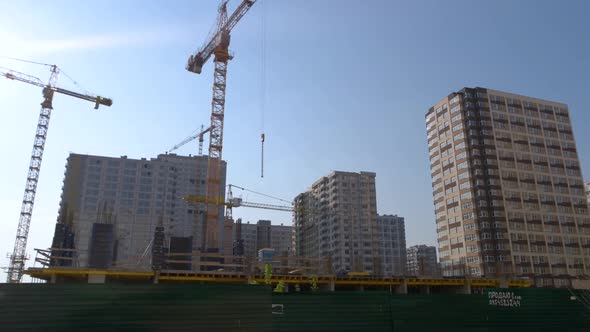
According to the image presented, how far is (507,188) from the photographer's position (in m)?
100

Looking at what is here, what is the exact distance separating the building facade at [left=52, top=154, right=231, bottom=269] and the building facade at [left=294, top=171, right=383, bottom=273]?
42.2 meters

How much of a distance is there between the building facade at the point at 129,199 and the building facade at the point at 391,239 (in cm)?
7008

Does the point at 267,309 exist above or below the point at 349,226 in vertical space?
below

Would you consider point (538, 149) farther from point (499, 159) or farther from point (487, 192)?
point (487, 192)

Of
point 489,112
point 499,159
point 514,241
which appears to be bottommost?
point 514,241

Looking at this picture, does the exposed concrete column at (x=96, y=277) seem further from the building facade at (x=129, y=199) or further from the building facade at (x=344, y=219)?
the building facade at (x=344, y=219)

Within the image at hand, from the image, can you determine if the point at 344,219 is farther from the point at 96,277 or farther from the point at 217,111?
the point at 96,277

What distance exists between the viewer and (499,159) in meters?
102

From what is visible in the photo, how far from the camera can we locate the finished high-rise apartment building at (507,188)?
312 feet

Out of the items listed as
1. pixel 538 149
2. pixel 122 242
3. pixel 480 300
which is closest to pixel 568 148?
pixel 538 149

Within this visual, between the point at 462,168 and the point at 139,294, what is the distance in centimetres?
9486

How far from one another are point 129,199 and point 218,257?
346 feet

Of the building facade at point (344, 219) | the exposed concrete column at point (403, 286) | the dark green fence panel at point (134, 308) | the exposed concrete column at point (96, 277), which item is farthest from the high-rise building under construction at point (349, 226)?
the dark green fence panel at point (134, 308)

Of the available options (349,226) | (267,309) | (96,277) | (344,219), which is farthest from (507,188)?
(267,309)
